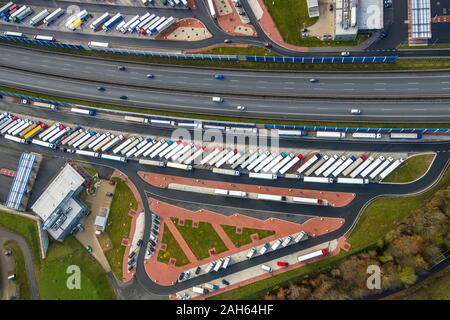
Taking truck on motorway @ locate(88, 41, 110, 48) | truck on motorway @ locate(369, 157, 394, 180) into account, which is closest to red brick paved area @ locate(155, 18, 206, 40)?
truck on motorway @ locate(88, 41, 110, 48)

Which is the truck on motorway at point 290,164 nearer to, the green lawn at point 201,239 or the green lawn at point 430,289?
the green lawn at point 201,239

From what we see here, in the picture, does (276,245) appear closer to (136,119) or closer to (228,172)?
(228,172)

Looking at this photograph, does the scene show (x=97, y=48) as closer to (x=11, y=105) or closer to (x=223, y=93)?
(x=11, y=105)

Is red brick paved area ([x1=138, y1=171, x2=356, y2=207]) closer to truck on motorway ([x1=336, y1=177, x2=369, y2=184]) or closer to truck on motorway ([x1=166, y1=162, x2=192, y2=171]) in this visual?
truck on motorway ([x1=166, y1=162, x2=192, y2=171])

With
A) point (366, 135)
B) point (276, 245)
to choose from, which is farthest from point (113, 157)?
point (366, 135)

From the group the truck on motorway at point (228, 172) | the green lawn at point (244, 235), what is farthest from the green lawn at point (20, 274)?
the truck on motorway at point (228, 172)
